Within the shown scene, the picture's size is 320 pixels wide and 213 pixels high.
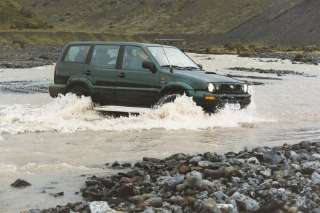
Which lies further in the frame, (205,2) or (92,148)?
(205,2)

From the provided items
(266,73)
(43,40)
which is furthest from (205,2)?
(266,73)

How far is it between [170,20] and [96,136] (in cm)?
14273

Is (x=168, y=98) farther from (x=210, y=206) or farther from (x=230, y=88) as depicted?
(x=210, y=206)

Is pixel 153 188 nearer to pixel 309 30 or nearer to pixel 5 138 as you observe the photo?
pixel 5 138

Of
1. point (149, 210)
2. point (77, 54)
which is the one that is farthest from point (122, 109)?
point (149, 210)

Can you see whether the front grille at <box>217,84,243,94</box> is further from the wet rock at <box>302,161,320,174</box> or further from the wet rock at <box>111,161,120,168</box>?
the wet rock at <box>302,161,320,174</box>

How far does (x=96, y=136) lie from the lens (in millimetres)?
14164

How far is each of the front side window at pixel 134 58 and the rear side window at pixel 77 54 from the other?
4.23ft

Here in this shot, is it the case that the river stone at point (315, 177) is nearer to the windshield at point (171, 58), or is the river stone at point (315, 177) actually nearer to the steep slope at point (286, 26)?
the windshield at point (171, 58)

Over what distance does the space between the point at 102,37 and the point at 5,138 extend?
95.7 meters

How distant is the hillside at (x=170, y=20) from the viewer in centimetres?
10569

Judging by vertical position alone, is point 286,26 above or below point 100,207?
above

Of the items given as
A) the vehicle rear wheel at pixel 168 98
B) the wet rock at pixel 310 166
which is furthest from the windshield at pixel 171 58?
the wet rock at pixel 310 166

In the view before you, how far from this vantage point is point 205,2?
160 m
